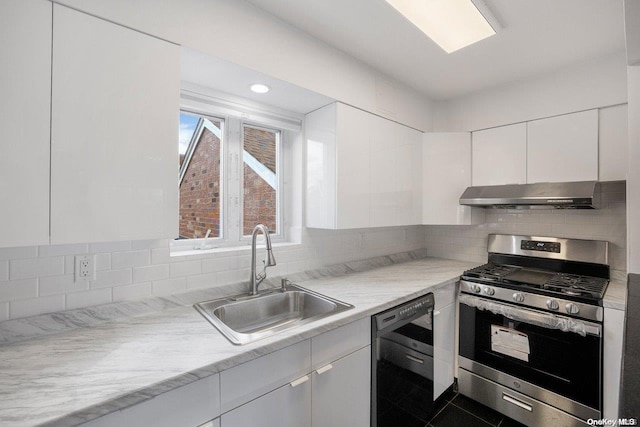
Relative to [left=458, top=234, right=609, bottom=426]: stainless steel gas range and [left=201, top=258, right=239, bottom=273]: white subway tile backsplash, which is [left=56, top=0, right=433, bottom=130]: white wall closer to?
[left=201, top=258, right=239, bottom=273]: white subway tile backsplash

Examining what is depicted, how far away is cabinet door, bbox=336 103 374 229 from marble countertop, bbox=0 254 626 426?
53 cm

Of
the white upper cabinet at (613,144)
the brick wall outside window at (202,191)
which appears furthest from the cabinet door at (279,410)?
the white upper cabinet at (613,144)

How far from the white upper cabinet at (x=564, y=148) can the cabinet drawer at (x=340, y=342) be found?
5.88 feet

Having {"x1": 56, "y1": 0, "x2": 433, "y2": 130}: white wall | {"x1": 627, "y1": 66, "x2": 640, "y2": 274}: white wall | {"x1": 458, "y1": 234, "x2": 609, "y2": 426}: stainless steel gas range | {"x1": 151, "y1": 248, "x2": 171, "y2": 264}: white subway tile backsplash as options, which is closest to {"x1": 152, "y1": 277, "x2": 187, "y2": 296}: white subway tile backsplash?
{"x1": 151, "y1": 248, "x2": 171, "y2": 264}: white subway tile backsplash

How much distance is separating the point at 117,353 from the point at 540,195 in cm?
258

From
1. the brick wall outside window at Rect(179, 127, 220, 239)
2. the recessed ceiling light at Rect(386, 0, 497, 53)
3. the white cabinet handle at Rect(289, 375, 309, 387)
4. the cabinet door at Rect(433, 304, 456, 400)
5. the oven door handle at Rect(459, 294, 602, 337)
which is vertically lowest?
the cabinet door at Rect(433, 304, 456, 400)

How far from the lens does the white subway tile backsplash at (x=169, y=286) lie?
59.0 inches

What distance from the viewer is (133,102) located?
114cm

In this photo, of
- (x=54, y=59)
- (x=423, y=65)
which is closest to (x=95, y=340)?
(x=54, y=59)

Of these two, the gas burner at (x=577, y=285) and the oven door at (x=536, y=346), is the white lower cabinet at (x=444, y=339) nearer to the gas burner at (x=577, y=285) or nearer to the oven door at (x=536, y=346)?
the oven door at (x=536, y=346)

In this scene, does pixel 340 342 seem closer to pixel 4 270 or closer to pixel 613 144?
pixel 4 270

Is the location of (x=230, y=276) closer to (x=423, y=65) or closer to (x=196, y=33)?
(x=196, y=33)

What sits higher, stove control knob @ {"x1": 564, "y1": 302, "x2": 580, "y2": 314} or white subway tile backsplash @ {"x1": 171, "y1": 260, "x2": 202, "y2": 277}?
white subway tile backsplash @ {"x1": 171, "y1": 260, "x2": 202, "y2": 277}

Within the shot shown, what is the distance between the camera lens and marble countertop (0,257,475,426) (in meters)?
0.78
